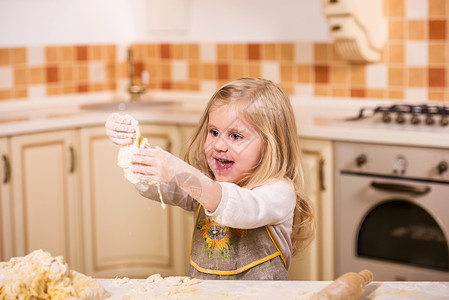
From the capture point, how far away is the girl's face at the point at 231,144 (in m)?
1.22

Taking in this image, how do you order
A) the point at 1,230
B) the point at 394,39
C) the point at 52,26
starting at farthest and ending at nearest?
→ the point at 52,26
the point at 394,39
the point at 1,230

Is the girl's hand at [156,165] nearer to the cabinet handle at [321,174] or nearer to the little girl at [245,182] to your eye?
the little girl at [245,182]

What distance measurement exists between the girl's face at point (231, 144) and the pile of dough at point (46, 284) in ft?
1.05

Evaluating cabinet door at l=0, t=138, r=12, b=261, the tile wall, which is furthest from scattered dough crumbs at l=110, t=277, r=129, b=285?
the tile wall

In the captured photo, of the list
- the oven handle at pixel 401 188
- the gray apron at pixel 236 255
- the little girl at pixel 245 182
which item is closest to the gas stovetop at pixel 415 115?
the oven handle at pixel 401 188

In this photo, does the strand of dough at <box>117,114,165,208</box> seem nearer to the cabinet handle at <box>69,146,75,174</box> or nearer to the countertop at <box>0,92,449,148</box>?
the countertop at <box>0,92,449,148</box>

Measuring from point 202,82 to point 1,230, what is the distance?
1.33 metres

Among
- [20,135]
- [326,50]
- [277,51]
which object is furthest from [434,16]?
[20,135]

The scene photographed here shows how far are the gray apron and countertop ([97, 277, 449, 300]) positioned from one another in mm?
215

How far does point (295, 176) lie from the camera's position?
4.22 feet

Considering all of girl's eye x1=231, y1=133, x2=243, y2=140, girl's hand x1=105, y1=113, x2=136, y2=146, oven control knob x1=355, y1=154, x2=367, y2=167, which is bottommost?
oven control knob x1=355, y1=154, x2=367, y2=167

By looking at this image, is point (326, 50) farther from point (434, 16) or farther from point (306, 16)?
point (434, 16)

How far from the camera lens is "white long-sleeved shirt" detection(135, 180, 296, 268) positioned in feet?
3.65

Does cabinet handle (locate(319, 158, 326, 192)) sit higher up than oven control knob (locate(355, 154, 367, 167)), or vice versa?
oven control knob (locate(355, 154, 367, 167))
